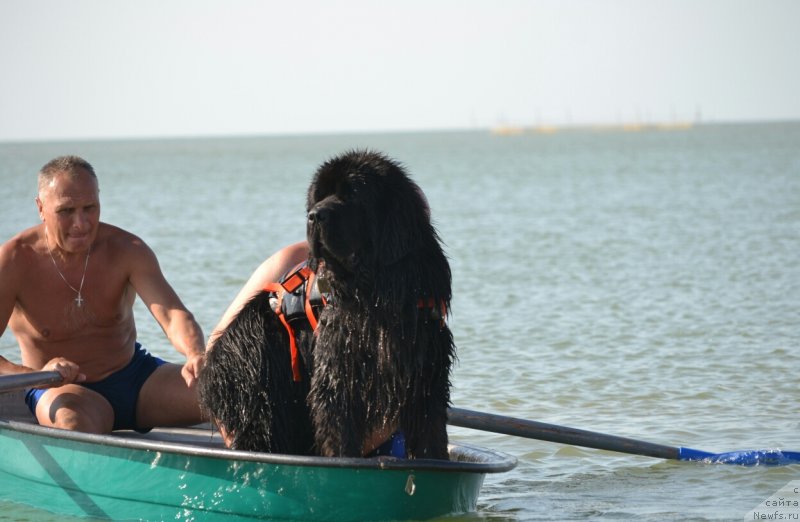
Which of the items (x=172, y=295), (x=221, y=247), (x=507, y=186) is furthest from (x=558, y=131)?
(x=172, y=295)

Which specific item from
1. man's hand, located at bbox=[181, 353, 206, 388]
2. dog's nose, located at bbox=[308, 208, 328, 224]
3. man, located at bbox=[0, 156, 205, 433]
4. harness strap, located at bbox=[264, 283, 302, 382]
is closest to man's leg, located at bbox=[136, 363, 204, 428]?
man, located at bbox=[0, 156, 205, 433]

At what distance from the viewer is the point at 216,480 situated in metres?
4.65

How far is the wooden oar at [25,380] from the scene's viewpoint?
4.74 meters

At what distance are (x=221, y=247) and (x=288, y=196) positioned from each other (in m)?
16.2

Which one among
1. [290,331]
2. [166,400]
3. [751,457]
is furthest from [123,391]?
[751,457]

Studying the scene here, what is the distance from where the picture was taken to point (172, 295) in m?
5.29

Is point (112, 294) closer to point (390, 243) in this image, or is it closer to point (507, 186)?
point (390, 243)

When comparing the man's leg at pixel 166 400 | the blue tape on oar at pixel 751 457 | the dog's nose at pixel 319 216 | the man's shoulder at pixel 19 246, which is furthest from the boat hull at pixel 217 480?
the blue tape on oar at pixel 751 457

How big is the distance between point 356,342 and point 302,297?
0.89ft

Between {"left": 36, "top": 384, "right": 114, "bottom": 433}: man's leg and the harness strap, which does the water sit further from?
the harness strap

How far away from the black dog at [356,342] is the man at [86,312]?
0.68 meters

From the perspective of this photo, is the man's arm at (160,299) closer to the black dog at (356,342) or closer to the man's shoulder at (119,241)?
Result: the man's shoulder at (119,241)

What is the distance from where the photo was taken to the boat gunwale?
4.31m

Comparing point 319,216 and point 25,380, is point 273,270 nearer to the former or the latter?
point 319,216
